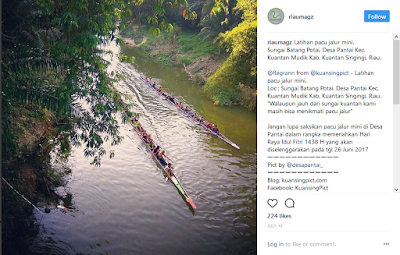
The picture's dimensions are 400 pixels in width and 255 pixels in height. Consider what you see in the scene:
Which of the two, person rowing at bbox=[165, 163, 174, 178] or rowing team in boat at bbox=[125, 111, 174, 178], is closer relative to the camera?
person rowing at bbox=[165, 163, 174, 178]

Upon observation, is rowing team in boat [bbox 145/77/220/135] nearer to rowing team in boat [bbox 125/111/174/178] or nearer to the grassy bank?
the grassy bank

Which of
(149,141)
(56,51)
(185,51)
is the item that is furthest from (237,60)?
Answer: (56,51)

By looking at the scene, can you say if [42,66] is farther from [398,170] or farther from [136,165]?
[136,165]

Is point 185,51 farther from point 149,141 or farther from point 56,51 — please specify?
point 56,51

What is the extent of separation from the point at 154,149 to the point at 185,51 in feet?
87.7

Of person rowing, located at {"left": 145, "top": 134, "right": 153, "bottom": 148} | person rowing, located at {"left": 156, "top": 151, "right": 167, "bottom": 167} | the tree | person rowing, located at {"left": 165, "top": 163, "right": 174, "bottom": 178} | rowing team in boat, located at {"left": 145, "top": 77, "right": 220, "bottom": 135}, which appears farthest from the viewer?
rowing team in boat, located at {"left": 145, "top": 77, "right": 220, "bottom": 135}

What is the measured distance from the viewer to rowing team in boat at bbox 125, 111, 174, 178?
14.5 metres

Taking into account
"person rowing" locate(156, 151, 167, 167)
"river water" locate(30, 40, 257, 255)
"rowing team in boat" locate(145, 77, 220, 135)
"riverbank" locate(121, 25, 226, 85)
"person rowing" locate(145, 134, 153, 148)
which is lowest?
"river water" locate(30, 40, 257, 255)

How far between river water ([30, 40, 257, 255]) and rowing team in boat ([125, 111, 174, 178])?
38cm

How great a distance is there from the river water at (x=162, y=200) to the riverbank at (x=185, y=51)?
14089mm

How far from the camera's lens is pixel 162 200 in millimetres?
12531

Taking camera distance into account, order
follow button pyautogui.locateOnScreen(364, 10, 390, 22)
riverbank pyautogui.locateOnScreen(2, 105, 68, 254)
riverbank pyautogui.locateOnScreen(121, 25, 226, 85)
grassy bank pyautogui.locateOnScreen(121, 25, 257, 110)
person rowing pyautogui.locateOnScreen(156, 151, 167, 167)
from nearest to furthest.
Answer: follow button pyautogui.locateOnScreen(364, 10, 390, 22)
riverbank pyautogui.locateOnScreen(2, 105, 68, 254)
person rowing pyautogui.locateOnScreen(156, 151, 167, 167)
grassy bank pyautogui.locateOnScreen(121, 25, 257, 110)
riverbank pyautogui.locateOnScreen(121, 25, 226, 85)

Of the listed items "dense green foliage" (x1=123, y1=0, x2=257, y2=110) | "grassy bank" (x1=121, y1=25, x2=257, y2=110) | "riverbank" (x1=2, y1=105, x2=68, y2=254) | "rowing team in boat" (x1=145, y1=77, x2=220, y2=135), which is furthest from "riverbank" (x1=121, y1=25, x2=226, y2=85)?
"riverbank" (x1=2, y1=105, x2=68, y2=254)

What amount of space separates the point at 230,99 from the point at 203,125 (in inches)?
239
